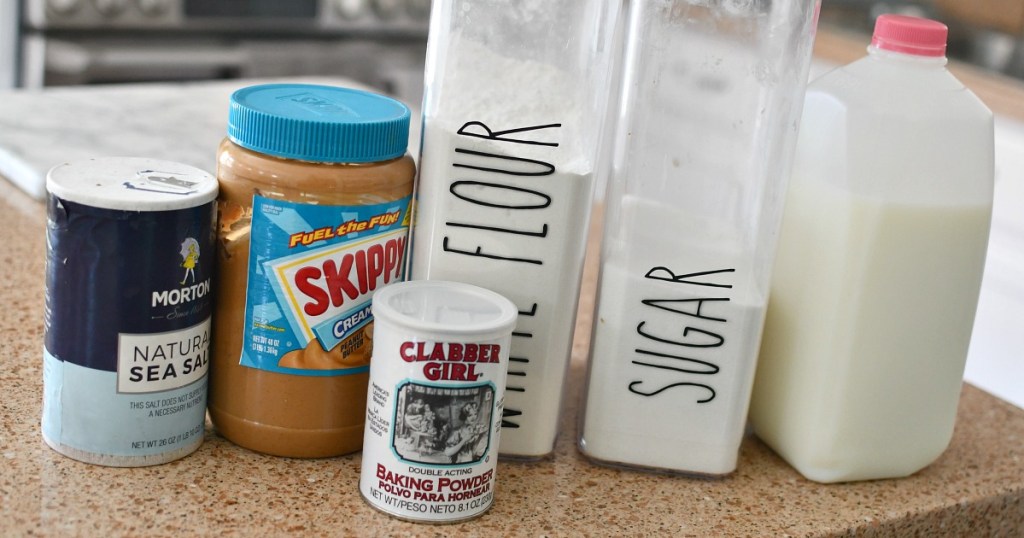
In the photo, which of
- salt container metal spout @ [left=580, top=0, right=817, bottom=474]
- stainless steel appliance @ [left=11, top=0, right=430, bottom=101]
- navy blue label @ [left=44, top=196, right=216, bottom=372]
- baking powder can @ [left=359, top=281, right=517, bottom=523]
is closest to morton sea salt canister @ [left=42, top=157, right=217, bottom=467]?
navy blue label @ [left=44, top=196, right=216, bottom=372]

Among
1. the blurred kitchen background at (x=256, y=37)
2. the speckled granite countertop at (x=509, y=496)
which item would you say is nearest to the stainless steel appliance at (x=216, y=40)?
the blurred kitchen background at (x=256, y=37)

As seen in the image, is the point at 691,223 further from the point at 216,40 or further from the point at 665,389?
the point at 216,40

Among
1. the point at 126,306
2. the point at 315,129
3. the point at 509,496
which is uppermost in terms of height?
the point at 315,129

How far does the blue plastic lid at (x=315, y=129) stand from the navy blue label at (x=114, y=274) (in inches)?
1.9

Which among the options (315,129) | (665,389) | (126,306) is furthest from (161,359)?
(665,389)

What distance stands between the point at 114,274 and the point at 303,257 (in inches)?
3.9

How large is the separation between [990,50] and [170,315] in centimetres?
234

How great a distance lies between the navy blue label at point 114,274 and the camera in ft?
1.83

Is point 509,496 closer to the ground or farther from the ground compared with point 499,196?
closer to the ground

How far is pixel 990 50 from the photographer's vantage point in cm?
247

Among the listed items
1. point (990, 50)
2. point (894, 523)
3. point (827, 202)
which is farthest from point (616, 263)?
point (990, 50)

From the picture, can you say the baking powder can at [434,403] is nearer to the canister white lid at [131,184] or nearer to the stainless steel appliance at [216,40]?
the canister white lid at [131,184]

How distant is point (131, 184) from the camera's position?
0.58 metres

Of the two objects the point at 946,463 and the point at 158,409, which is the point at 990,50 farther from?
the point at 158,409
